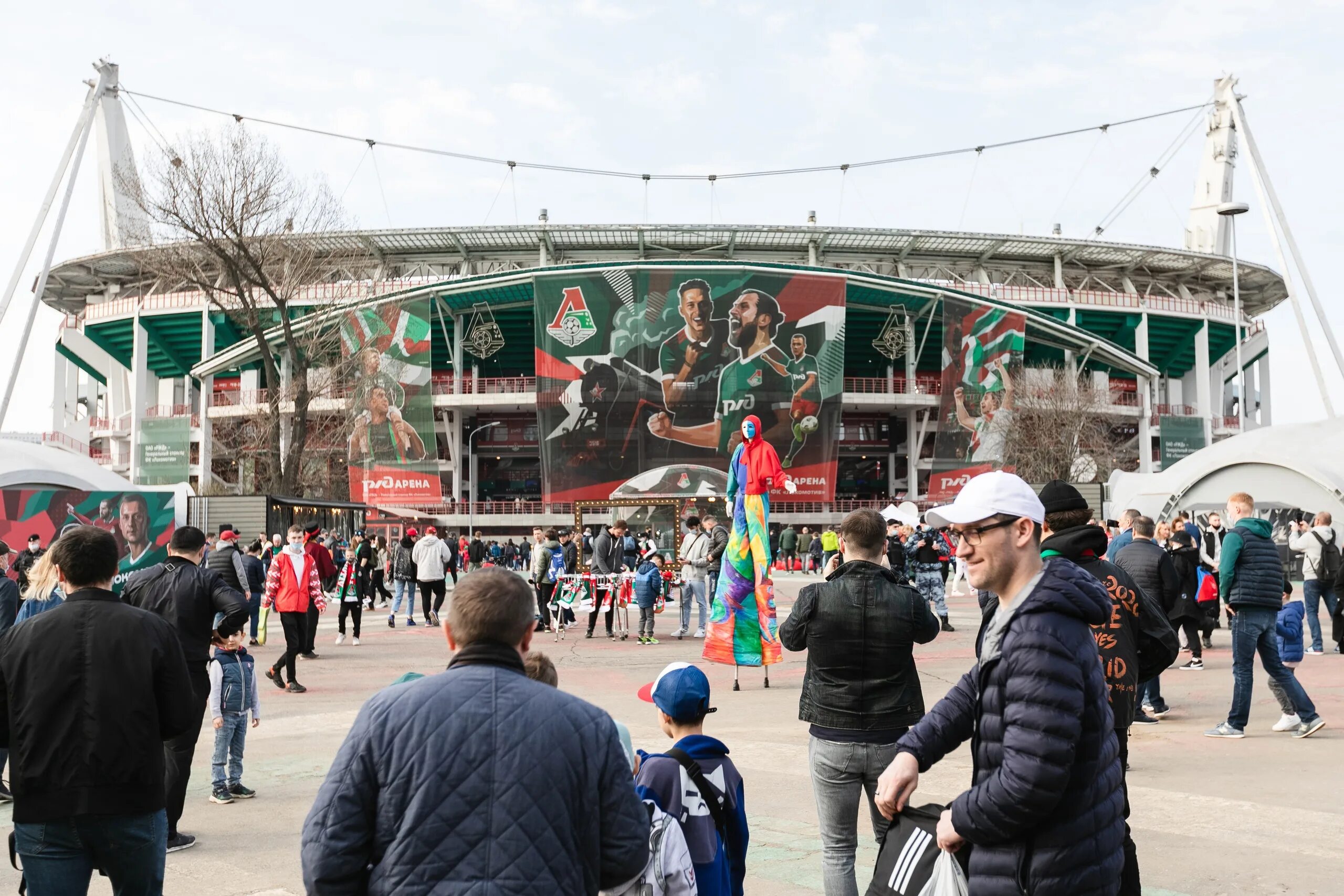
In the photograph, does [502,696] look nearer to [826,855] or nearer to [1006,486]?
[1006,486]

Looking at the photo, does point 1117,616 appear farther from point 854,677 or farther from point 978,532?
point 978,532

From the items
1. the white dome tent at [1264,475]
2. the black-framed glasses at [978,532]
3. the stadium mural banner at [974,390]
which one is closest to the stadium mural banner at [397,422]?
the stadium mural banner at [974,390]

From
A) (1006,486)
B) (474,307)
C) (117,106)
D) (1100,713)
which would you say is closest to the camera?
(1100,713)

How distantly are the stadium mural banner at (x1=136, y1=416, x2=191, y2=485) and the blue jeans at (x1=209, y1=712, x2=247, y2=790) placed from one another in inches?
1496

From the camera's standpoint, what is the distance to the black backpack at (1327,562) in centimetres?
1498

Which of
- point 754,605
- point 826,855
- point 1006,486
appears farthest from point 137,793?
point 754,605

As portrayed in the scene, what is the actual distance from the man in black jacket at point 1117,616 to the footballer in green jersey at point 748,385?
43106 mm

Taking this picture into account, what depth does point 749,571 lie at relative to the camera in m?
12.4

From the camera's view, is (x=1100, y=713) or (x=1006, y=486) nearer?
(x=1100, y=713)

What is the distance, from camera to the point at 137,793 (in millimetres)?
4043

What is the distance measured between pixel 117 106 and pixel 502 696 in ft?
247

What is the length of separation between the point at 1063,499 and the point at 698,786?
204 centimetres

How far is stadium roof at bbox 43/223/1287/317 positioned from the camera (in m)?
60.7

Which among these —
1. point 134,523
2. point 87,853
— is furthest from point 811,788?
point 134,523
